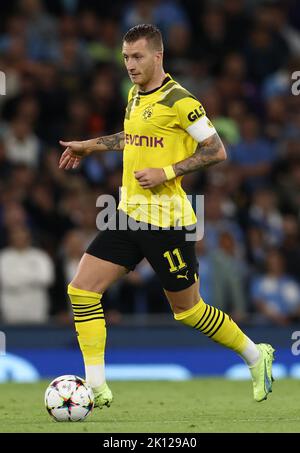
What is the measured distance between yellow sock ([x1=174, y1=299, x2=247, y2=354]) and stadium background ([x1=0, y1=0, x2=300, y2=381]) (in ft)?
12.2

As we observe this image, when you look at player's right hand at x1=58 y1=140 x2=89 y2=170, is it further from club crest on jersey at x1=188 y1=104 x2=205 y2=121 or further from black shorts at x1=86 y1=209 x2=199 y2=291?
club crest on jersey at x1=188 y1=104 x2=205 y2=121

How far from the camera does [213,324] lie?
823cm

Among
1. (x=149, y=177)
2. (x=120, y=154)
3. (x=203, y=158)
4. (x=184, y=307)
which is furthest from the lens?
(x=120, y=154)

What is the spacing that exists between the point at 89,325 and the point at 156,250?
0.68m

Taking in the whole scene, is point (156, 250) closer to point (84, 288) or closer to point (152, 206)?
point (152, 206)

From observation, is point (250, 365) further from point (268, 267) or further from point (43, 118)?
point (43, 118)

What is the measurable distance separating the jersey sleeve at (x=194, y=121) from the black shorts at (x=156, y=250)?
65 cm

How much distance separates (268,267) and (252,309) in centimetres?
48

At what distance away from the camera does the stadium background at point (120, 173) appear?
12125 millimetres

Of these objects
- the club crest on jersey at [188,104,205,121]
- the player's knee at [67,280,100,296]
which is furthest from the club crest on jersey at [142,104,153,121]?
the player's knee at [67,280,100,296]

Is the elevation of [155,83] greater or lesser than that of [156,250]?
greater

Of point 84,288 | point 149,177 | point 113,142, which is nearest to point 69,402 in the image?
point 84,288

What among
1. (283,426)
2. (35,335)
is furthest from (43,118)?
(283,426)

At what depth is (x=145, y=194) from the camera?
805cm
